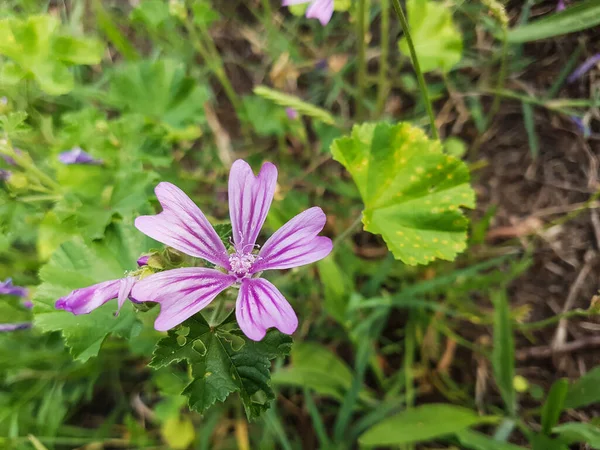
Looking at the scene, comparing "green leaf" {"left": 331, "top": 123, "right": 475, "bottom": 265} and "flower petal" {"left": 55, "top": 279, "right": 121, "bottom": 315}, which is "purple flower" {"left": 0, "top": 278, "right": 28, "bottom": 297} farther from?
"green leaf" {"left": 331, "top": 123, "right": 475, "bottom": 265}

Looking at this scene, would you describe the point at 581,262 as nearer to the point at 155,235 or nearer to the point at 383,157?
the point at 383,157

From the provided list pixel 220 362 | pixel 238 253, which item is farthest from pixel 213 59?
pixel 220 362

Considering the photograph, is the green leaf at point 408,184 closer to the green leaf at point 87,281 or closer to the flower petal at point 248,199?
the flower petal at point 248,199

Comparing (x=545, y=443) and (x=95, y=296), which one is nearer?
(x=95, y=296)

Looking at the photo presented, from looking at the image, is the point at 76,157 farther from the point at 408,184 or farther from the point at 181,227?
the point at 408,184

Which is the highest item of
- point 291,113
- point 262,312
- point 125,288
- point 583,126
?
point 291,113

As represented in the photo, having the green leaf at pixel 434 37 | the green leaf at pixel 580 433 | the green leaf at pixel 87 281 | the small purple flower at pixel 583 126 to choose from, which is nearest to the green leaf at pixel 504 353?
the green leaf at pixel 580 433
